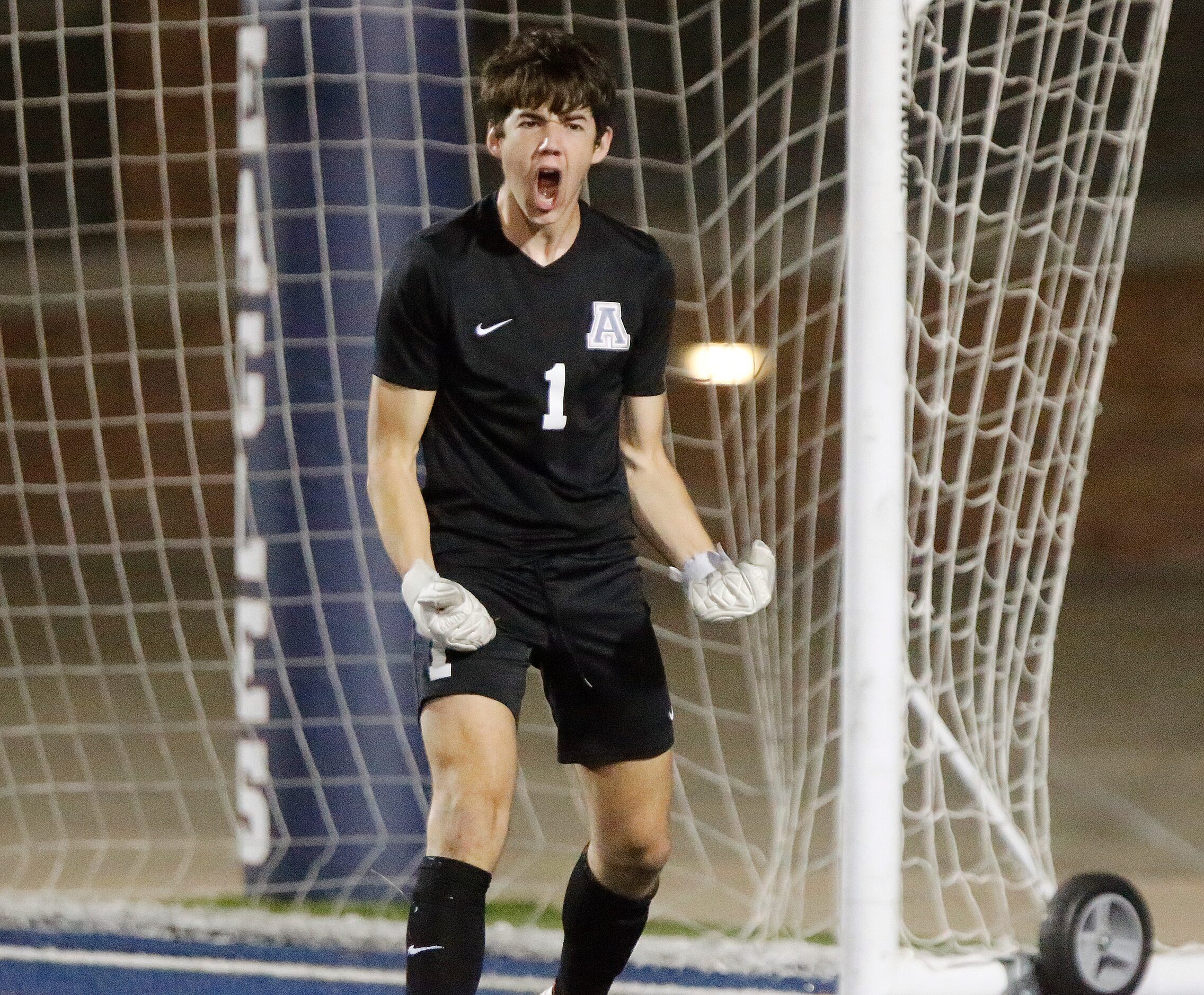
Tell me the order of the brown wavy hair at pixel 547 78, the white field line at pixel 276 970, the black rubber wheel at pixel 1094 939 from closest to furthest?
the brown wavy hair at pixel 547 78 → the black rubber wheel at pixel 1094 939 → the white field line at pixel 276 970

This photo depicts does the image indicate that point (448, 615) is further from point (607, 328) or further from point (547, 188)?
point (547, 188)

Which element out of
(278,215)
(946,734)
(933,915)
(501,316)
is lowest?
(933,915)

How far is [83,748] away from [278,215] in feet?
9.08

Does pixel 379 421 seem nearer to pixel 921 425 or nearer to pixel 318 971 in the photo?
pixel 318 971

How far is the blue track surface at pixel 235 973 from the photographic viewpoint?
3.29 metres

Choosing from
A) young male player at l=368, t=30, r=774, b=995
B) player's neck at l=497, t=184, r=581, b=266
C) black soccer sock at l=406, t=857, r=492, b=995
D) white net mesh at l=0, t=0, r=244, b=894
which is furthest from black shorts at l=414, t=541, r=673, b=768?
white net mesh at l=0, t=0, r=244, b=894

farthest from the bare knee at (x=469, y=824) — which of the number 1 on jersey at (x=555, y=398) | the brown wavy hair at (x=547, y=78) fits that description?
the brown wavy hair at (x=547, y=78)

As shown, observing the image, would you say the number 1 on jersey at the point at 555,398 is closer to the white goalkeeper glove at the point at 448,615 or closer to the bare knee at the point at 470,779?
the white goalkeeper glove at the point at 448,615

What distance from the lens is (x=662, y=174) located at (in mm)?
10992

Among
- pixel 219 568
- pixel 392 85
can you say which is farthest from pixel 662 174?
pixel 392 85

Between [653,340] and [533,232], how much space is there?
28 centimetres

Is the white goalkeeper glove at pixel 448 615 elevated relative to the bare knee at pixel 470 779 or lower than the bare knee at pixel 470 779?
elevated

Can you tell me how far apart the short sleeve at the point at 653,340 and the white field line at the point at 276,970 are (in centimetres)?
132

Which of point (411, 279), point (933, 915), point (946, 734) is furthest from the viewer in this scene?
point (933, 915)
